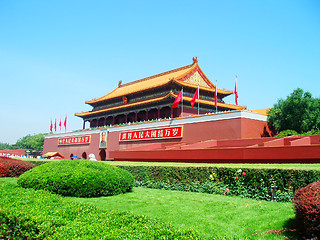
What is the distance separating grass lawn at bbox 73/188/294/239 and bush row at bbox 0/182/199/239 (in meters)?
0.73

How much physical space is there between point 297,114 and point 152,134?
36.3 ft

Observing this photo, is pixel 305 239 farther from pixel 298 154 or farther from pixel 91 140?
pixel 91 140

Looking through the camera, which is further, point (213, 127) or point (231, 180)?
point (213, 127)

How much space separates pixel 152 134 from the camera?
77.4 ft

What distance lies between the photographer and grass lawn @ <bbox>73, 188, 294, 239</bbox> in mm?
4441

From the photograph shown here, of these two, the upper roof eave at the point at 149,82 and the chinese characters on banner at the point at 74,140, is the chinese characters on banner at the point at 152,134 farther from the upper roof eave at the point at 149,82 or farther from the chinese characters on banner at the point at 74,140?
the chinese characters on banner at the point at 74,140

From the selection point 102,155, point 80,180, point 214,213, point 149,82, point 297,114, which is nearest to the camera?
point 214,213

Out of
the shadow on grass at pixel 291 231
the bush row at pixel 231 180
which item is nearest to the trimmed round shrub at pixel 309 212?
the shadow on grass at pixel 291 231

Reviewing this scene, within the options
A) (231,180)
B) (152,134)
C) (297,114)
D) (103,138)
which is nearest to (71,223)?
(231,180)

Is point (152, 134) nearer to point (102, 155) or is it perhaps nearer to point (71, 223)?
point (102, 155)

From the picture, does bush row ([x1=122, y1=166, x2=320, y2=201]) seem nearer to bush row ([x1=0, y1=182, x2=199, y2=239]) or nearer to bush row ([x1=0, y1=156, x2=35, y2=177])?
bush row ([x1=0, y1=182, x2=199, y2=239])

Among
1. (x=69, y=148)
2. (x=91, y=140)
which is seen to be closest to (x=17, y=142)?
(x=69, y=148)

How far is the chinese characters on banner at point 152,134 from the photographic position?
2149cm

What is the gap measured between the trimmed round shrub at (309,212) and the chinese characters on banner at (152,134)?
17.1m
